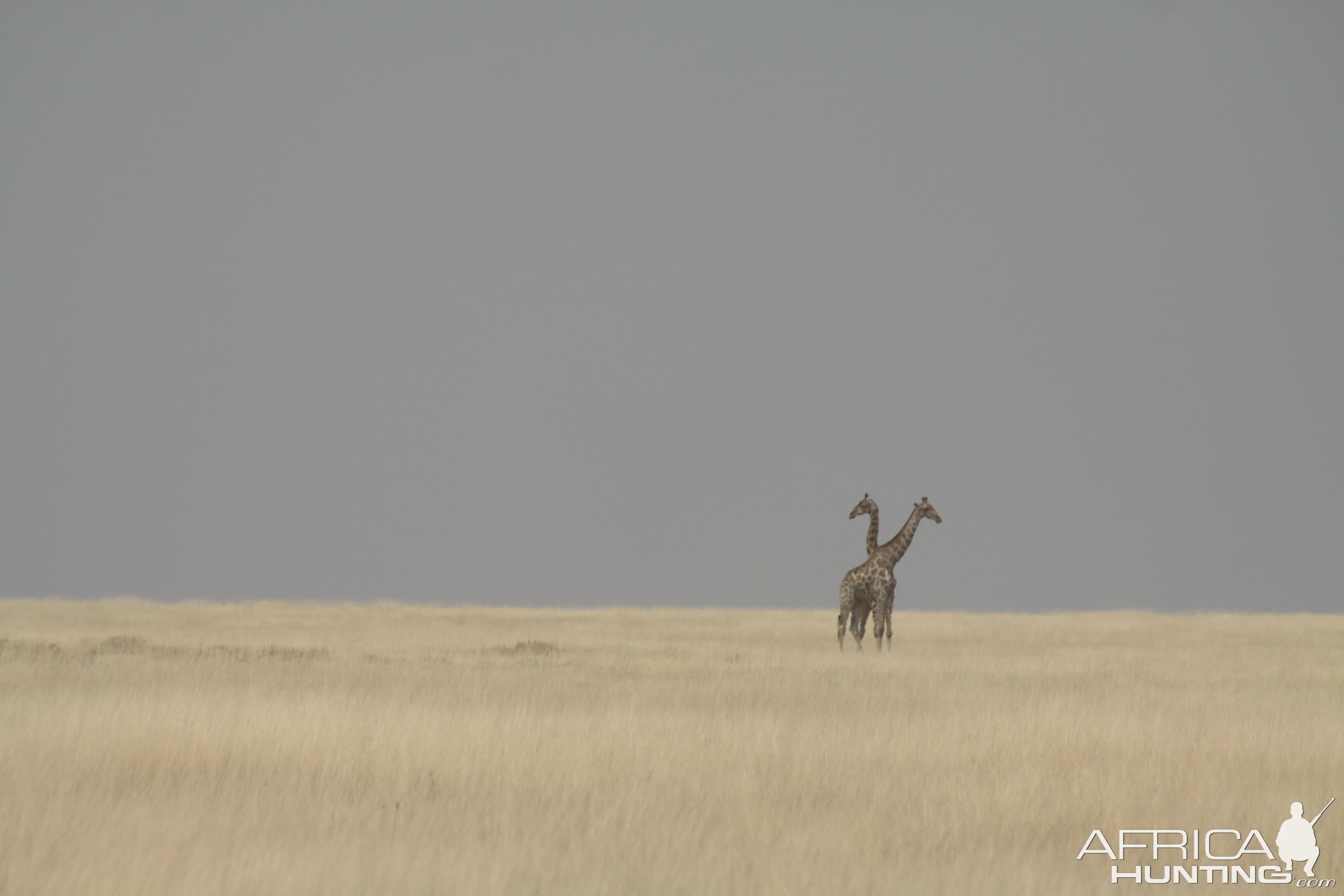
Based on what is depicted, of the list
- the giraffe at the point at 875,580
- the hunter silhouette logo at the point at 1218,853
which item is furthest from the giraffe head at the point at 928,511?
the hunter silhouette logo at the point at 1218,853

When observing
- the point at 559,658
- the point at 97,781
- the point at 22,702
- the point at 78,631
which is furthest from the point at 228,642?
the point at 97,781

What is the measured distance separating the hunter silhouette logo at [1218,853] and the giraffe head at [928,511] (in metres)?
16.9

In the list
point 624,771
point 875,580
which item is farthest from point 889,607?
point 624,771

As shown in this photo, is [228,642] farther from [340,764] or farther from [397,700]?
[340,764]

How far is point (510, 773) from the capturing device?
377 inches

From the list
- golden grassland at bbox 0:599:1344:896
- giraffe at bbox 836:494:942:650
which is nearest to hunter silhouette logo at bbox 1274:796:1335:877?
golden grassland at bbox 0:599:1344:896

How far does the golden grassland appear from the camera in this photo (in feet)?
22.3

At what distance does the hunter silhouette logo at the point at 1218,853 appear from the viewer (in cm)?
695

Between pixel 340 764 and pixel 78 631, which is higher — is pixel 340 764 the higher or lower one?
the lower one

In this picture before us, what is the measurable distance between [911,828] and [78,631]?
23.6 meters

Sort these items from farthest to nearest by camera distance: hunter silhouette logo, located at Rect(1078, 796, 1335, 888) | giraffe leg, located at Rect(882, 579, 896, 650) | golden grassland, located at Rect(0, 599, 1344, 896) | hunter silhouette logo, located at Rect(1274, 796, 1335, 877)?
giraffe leg, located at Rect(882, 579, 896, 650) < hunter silhouette logo, located at Rect(1274, 796, 1335, 877) < hunter silhouette logo, located at Rect(1078, 796, 1335, 888) < golden grassland, located at Rect(0, 599, 1344, 896)

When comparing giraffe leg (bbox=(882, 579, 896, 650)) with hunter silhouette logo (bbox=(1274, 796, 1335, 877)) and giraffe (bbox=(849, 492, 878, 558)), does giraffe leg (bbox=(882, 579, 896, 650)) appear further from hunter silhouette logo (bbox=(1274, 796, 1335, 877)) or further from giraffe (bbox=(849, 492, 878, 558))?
hunter silhouette logo (bbox=(1274, 796, 1335, 877))

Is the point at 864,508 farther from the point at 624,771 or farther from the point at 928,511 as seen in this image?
the point at 624,771

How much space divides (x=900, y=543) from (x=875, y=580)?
1050 millimetres
